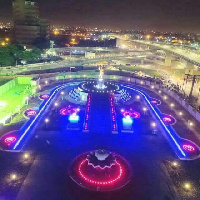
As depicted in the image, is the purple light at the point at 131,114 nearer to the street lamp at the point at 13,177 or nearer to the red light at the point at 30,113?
the red light at the point at 30,113

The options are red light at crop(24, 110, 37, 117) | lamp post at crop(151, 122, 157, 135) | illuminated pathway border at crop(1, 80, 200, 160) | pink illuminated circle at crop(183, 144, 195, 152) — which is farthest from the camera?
red light at crop(24, 110, 37, 117)

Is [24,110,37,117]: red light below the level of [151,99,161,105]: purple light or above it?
below

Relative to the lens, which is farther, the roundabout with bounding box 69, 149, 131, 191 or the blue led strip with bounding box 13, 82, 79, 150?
the blue led strip with bounding box 13, 82, 79, 150

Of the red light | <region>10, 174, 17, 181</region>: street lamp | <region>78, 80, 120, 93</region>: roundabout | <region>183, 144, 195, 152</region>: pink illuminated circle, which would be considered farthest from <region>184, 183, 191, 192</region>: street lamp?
<region>78, 80, 120, 93</region>: roundabout

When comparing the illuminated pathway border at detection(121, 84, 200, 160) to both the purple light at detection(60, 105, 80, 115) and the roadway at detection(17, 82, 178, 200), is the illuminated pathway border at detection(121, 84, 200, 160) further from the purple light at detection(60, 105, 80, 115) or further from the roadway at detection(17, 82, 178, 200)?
the purple light at detection(60, 105, 80, 115)

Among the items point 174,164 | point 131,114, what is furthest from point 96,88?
point 174,164

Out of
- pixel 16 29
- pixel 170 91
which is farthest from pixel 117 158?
pixel 16 29

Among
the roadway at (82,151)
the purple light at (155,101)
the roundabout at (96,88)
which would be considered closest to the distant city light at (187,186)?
the roadway at (82,151)

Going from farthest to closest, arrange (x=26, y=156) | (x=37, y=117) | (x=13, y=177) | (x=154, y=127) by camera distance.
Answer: (x=37, y=117) < (x=154, y=127) < (x=26, y=156) < (x=13, y=177)

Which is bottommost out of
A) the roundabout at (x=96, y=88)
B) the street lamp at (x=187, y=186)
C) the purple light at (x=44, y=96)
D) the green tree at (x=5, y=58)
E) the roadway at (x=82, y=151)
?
the roadway at (x=82, y=151)

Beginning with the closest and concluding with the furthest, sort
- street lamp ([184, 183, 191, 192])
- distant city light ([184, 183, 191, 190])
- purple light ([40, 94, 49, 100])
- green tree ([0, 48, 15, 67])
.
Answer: street lamp ([184, 183, 191, 192])
distant city light ([184, 183, 191, 190])
purple light ([40, 94, 49, 100])
green tree ([0, 48, 15, 67])

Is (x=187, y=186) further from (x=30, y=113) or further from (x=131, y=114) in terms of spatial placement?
(x=30, y=113)

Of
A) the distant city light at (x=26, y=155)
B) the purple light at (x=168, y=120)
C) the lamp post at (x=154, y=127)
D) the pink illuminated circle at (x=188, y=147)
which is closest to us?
the distant city light at (x=26, y=155)
